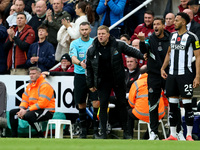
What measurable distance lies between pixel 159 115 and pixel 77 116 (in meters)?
2.55

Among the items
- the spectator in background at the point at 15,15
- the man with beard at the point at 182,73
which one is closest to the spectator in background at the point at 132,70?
the man with beard at the point at 182,73

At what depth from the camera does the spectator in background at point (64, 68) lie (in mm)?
14328

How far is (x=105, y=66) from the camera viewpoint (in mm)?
12352

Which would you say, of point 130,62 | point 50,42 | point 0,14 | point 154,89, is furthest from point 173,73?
point 0,14

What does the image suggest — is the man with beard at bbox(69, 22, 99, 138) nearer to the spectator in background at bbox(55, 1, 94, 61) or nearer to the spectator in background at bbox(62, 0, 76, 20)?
the spectator in background at bbox(55, 1, 94, 61)

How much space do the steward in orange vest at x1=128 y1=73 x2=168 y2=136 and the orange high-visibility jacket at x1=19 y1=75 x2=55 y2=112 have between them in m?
2.07

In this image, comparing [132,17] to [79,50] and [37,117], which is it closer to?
[79,50]

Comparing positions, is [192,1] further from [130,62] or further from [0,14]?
[0,14]

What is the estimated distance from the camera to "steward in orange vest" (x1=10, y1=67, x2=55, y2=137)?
Result: 45.1ft

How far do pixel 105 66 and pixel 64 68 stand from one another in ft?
8.73

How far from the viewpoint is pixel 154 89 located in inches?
464

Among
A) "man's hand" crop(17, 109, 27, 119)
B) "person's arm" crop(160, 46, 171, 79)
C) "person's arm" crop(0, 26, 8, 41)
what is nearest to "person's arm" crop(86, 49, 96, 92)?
"person's arm" crop(160, 46, 171, 79)

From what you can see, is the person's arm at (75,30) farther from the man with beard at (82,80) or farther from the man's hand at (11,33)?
the man's hand at (11,33)

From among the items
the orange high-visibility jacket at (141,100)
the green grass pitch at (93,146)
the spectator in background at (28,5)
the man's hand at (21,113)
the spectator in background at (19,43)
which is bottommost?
the green grass pitch at (93,146)
